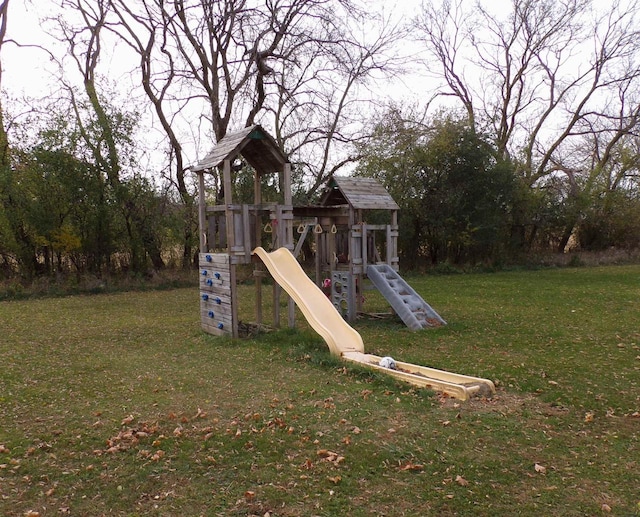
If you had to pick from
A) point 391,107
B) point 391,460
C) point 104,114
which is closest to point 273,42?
point 391,107

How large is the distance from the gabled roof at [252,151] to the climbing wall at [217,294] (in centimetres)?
174

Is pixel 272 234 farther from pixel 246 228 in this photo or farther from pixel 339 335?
pixel 339 335

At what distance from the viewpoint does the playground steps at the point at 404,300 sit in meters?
10.1

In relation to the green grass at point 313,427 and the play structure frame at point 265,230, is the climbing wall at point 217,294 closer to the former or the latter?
the play structure frame at point 265,230

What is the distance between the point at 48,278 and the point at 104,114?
5981 millimetres

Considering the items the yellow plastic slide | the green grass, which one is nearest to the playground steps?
the green grass

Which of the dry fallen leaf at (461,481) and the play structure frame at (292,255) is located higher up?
the play structure frame at (292,255)

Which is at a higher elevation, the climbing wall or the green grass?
the climbing wall

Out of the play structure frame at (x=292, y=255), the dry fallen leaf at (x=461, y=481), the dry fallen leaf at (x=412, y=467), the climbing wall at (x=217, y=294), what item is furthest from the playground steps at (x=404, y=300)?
the dry fallen leaf at (x=461, y=481)

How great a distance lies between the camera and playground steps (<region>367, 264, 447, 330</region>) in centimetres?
1014

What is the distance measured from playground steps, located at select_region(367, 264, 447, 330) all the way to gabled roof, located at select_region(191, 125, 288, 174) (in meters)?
3.03

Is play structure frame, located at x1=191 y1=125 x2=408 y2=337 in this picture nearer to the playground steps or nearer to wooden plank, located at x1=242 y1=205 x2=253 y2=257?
wooden plank, located at x1=242 y1=205 x2=253 y2=257

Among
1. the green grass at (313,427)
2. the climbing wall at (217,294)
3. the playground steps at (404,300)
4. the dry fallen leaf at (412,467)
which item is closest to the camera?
the green grass at (313,427)

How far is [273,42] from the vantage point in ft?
70.6
